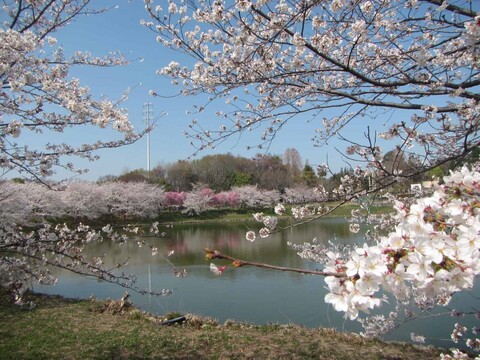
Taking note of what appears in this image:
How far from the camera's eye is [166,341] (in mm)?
4336

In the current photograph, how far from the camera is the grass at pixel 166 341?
3.94 metres

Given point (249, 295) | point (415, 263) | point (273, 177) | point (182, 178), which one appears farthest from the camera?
point (182, 178)

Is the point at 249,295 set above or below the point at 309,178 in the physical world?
below

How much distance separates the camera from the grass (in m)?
3.94

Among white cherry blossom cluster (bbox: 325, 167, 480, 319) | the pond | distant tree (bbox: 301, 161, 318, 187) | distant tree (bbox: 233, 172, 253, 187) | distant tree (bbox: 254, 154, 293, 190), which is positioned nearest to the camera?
white cherry blossom cluster (bbox: 325, 167, 480, 319)

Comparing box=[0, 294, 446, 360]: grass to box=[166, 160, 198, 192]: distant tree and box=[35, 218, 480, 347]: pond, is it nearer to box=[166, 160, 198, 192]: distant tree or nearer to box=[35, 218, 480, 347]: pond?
box=[35, 218, 480, 347]: pond

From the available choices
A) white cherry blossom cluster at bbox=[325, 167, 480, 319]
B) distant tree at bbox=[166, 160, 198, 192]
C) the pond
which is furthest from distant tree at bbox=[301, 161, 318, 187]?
distant tree at bbox=[166, 160, 198, 192]

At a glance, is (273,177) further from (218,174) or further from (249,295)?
(249,295)

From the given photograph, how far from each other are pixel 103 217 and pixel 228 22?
80.8ft

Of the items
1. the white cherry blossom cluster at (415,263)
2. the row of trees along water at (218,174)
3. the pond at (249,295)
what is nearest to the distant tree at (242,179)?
the row of trees along water at (218,174)

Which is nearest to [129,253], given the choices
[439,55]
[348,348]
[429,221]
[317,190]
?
[348,348]

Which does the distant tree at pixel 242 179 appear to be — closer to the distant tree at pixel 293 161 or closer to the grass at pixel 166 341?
the distant tree at pixel 293 161

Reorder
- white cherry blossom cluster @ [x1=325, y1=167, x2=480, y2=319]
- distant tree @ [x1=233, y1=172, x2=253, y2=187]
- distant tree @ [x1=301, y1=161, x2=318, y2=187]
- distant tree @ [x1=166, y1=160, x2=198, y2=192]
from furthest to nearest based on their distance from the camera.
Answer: distant tree @ [x1=166, y1=160, x2=198, y2=192] < distant tree @ [x1=233, y1=172, x2=253, y2=187] < distant tree @ [x1=301, y1=161, x2=318, y2=187] < white cherry blossom cluster @ [x1=325, y1=167, x2=480, y2=319]

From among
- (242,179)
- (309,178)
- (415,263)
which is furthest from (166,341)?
(242,179)
